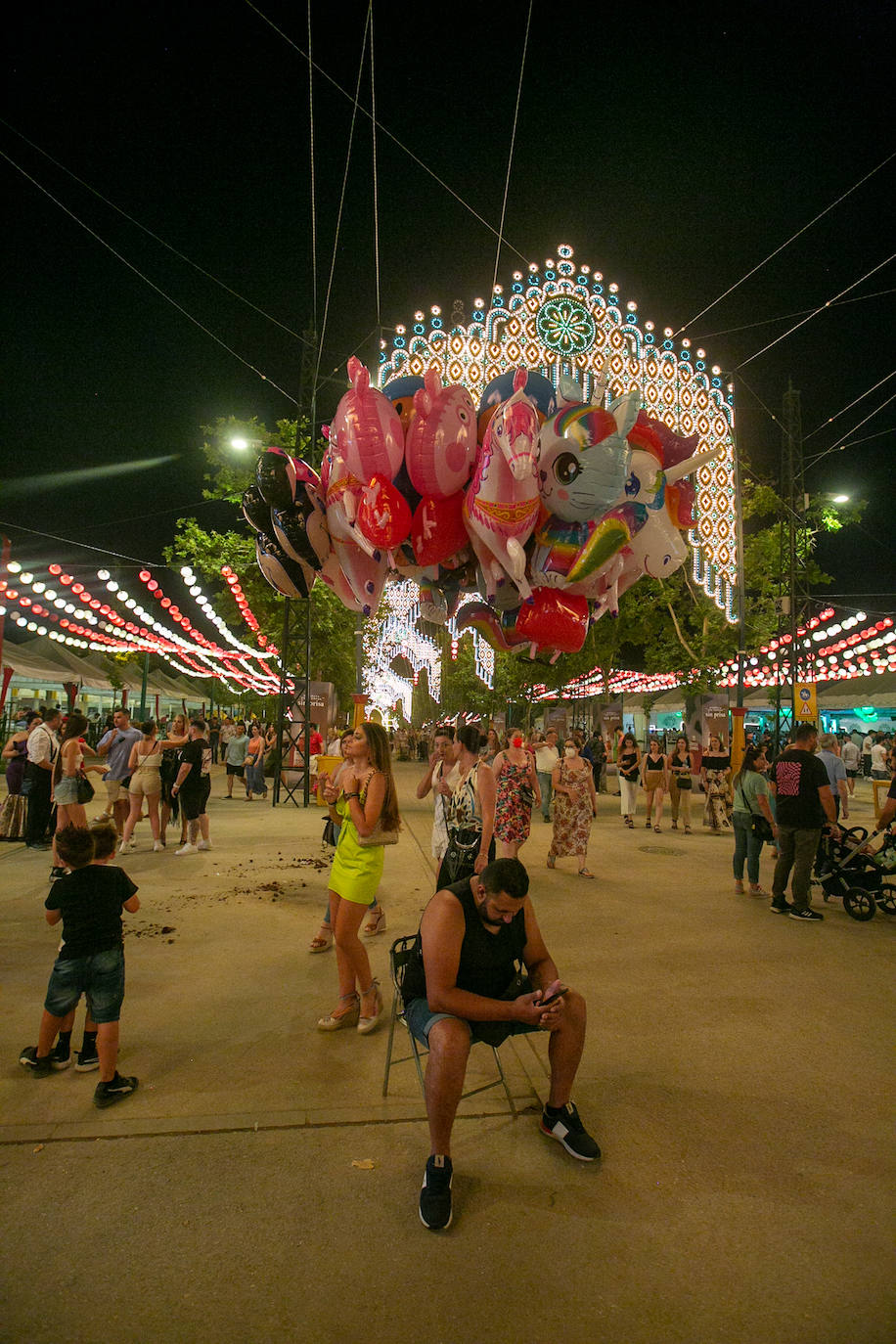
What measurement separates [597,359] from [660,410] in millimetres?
1515

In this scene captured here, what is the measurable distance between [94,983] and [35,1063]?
0.58 meters

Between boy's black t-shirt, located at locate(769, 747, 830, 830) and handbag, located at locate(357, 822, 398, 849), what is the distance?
4.26 meters

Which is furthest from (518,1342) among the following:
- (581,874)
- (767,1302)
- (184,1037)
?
(581,874)

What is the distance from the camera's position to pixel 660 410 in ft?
42.2

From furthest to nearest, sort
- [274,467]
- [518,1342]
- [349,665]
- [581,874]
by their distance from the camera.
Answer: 1. [349,665]
2. [581,874]
3. [274,467]
4. [518,1342]

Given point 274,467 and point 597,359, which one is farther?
point 597,359

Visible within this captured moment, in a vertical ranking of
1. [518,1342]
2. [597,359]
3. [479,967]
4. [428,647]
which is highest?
[597,359]

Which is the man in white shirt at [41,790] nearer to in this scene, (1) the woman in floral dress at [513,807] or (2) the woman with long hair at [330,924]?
(2) the woman with long hair at [330,924]

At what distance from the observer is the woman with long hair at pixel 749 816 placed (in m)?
7.44

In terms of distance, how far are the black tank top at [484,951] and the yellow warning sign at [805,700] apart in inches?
550

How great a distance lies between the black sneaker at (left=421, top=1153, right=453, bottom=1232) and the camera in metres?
2.43

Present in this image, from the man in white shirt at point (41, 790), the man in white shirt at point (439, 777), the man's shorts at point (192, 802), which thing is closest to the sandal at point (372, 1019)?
the man in white shirt at point (439, 777)

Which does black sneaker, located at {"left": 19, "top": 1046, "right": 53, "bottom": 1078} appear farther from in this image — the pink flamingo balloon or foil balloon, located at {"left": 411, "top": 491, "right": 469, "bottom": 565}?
the pink flamingo balloon

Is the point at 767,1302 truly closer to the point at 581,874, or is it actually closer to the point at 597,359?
the point at 581,874
